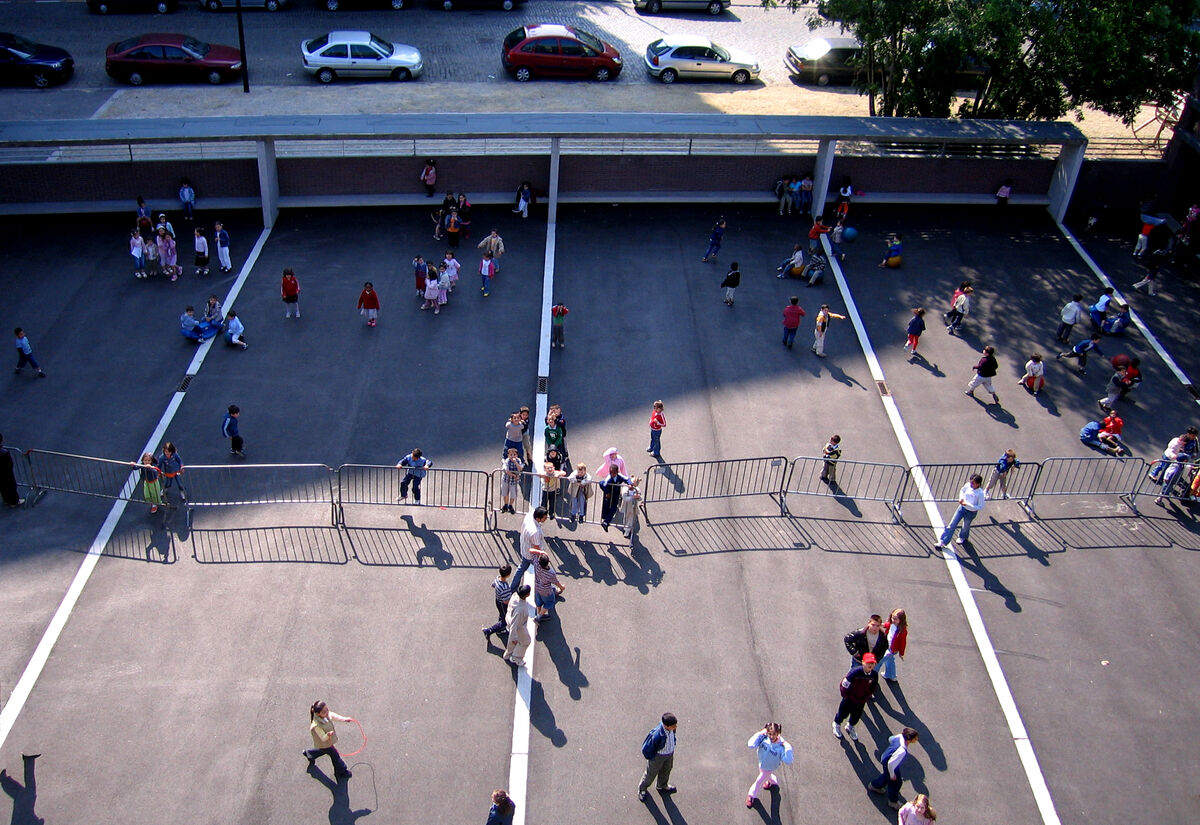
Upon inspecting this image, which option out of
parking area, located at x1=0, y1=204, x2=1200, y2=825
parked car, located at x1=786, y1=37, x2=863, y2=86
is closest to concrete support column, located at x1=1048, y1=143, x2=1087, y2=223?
parking area, located at x1=0, y1=204, x2=1200, y2=825

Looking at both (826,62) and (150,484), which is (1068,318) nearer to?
(826,62)

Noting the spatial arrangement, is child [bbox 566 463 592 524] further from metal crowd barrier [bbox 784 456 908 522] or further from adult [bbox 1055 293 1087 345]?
adult [bbox 1055 293 1087 345]

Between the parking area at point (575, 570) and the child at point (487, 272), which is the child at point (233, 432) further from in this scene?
the child at point (487, 272)

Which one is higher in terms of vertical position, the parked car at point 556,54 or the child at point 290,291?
the parked car at point 556,54

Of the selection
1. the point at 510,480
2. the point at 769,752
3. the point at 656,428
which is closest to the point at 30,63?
the point at 510,480

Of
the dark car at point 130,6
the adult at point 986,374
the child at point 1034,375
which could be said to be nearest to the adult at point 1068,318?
the child at point 1034,375

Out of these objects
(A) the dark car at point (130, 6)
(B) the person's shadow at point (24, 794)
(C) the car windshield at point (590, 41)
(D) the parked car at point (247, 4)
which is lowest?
(B) the person's shadow at point (24, 794)
